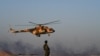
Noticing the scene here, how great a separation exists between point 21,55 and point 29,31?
23059mm

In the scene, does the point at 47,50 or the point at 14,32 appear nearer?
the point at 47,50

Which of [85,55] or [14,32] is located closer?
[85,55]

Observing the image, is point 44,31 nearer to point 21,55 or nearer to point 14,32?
point 14,32

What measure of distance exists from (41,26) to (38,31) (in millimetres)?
1350

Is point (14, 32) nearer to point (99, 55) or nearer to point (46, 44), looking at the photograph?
point (99, 55)

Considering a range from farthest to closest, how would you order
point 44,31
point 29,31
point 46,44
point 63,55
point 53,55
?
point 29,31 < point 44,31 < point 63,55 < point 53,55 < point 46,44

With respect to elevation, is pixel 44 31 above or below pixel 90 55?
above

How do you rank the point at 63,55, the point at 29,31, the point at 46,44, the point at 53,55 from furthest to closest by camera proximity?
1. the point at 29,31
2. the point at 63,55
3. the point at 53,55
4. the point at 46,44

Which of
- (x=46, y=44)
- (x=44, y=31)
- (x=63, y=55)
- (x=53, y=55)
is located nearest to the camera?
(x=46, y=44)

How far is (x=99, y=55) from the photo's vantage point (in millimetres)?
40656

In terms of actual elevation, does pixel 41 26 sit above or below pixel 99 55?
above

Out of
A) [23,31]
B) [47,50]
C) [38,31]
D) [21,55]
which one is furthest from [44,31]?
[47,50]

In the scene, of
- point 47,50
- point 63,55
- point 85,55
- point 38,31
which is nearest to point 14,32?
point 38,31

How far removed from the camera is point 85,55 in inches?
1571
